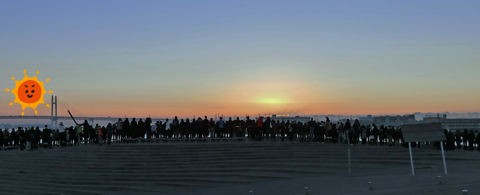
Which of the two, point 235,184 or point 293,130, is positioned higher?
point 293,130

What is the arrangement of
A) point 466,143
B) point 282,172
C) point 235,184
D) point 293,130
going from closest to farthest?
point 235,184, point 282,172, point 466,143, point 293,130

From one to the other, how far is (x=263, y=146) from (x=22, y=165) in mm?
10671

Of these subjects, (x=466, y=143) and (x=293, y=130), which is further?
(x=293, y=130)

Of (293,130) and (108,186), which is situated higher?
(293,130)

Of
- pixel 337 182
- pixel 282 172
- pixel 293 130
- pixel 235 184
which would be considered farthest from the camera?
pixel 293 130

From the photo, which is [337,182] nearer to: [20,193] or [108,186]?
[108,186]

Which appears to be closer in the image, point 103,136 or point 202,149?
point 202,149

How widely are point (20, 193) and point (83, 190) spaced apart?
8.79 ft

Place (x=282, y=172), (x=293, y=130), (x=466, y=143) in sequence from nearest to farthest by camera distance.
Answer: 1. (x=282, y=172)
2. (x=466, y=143)
3. (x=293, y=130)

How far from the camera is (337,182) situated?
48.8 ft

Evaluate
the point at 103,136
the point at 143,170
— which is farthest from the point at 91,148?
the point at 143,170

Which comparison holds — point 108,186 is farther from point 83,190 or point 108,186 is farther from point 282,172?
point 282,172

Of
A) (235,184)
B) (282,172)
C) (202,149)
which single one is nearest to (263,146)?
(202,149)

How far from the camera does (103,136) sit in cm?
2870
